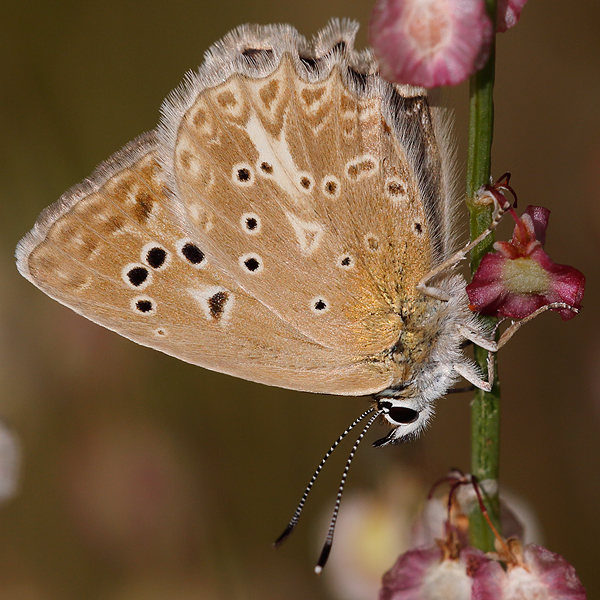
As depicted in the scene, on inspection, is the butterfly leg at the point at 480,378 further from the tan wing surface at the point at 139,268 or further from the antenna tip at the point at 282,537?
the antenna tip at the point at 282,537

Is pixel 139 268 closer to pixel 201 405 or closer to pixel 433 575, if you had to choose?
pixel 433 575

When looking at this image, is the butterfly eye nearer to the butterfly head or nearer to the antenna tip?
the butterfly head

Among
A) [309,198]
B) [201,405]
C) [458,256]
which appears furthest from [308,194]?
[201,405]

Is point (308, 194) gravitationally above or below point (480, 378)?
above

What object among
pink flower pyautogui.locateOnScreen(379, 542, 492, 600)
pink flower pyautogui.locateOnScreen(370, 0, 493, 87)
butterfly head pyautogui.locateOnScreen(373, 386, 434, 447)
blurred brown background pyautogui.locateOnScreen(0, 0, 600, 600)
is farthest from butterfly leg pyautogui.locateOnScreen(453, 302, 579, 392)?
blurred brown background pyautogui.locateOnScreen(0, 0, 600, 600)

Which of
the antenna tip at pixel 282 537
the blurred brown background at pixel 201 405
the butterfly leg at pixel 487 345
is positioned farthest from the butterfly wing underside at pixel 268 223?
the blurred brown background at pixel 201 405

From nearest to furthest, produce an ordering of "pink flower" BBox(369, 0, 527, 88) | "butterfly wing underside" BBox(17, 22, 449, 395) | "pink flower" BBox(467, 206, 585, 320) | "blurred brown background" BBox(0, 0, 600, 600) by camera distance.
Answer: "pink flower" BBox(369, 0, 527, 88) → "pink flower" BBox(467, 206, 585, 320) → "butterfly wing underside" BBox(17, 22, 449, 395) → "blurred brown background" BBox(0, 0, 600, 600)
